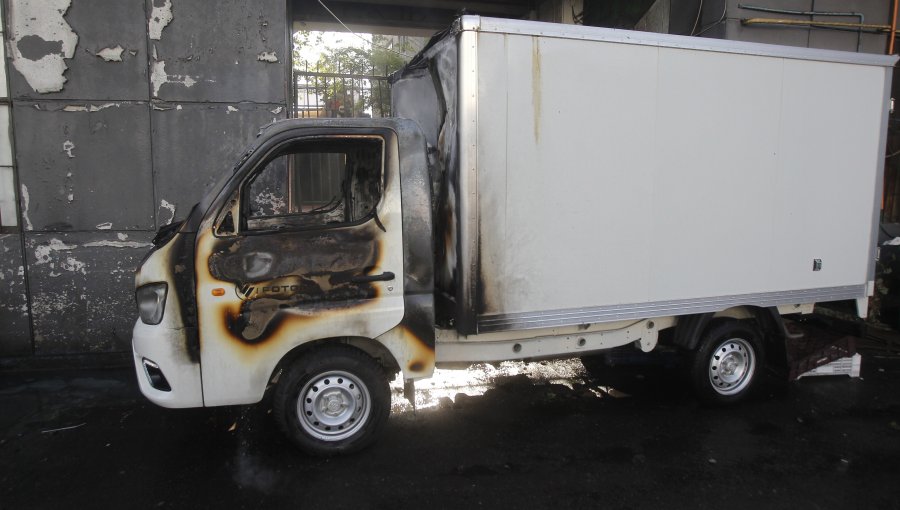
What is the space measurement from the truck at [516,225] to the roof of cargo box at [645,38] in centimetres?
2

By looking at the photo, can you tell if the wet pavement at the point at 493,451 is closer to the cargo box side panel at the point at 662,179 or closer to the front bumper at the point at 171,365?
the front bumper at the point at 171,365

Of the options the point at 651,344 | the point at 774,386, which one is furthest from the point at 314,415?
the point at 774,386

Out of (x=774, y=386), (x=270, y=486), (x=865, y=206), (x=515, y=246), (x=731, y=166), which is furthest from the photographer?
(x=774, y=386)

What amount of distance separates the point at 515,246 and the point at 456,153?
2.48 ft

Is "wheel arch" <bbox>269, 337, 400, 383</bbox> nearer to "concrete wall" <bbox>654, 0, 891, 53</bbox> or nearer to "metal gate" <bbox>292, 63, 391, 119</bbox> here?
"metal gate" <bbox>292, 63, 391, 119</bbox>

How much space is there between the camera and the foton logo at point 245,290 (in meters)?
3.79

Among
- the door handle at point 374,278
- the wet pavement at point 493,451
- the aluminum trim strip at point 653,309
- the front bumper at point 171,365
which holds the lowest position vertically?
the wet pavement at point 493,451

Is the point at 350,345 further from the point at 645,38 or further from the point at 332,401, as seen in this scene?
the point at 645,38

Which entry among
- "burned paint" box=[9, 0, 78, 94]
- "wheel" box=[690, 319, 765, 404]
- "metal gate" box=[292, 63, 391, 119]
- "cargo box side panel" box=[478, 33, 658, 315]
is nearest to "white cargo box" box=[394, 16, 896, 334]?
"cargo box side panel" box=[478, 33, 658, 315]

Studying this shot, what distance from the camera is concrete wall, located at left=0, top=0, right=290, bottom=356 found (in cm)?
608

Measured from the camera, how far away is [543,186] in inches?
161

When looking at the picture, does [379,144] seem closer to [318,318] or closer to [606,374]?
[318,318]

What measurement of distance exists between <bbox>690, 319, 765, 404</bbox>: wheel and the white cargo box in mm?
421

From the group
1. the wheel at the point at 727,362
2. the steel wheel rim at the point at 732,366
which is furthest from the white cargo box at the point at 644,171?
the steel wheel rim at the point at 732,366
